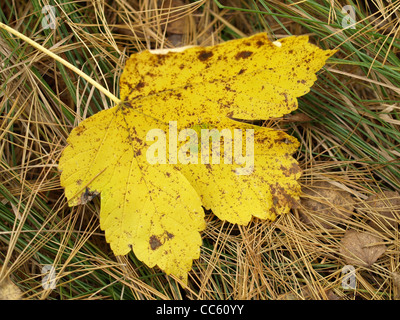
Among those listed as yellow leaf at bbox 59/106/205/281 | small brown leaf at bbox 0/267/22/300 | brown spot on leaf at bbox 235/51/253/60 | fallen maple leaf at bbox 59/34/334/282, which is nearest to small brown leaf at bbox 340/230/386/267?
fallen maple leaf at bbox 59/34/334/282

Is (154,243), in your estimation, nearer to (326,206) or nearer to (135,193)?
(135,193)

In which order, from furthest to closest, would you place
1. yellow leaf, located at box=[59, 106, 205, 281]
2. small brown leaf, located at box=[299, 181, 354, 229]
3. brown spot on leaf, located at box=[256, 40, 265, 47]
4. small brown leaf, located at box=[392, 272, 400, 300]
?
1. small brown leaf, located at box=[299, 181, 354, 229]
2. small brown leaf, located at box=[392, 272, 400, 300]
3. yellow leaf, located at box=[59, 106, 205, 281]
4. brown spot on leaf, located at box=[256, 40, 265, 47]

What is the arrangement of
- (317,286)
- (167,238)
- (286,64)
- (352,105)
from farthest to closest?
(352,105) < (317,286) < (167,238) < (286,64)

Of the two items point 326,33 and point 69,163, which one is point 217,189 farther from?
point 326,33

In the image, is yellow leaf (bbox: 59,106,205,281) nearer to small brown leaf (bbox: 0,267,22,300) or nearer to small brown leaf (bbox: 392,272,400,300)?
small brown leaf (bbox: 0,267,22,300)

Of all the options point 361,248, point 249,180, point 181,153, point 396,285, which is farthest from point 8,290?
point 396,285
